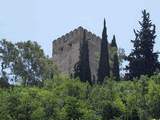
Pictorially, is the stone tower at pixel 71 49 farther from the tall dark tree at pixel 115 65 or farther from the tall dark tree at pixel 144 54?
the tall dark tree at pixel 144 54

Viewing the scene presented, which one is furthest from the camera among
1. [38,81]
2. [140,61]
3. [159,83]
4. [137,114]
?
[38,81]

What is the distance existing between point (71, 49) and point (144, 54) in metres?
19.6

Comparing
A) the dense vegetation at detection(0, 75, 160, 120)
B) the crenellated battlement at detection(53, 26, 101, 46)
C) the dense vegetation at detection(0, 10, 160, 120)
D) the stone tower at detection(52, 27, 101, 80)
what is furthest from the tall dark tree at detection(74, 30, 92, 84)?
the crenellated battlement at detection(53, 26, 101, 46)

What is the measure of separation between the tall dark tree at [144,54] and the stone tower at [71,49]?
1366 cm

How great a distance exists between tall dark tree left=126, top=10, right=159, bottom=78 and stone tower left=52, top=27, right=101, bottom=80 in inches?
538

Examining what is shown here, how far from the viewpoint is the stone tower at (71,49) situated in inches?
2547

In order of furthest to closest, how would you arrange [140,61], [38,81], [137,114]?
[38,81], [140,61], [137,114]

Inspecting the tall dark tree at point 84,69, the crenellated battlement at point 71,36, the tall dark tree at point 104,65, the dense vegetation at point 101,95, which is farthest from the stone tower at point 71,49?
the dense vegetation at point 101,95

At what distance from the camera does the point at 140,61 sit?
47.5 metres

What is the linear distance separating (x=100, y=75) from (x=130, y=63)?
11.3 feet

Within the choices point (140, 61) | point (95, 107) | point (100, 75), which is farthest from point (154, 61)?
point (95, 107)

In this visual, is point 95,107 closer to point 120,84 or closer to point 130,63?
point 120,84

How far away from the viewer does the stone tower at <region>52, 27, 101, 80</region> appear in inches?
2547

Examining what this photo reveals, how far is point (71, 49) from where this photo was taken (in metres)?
67.2
